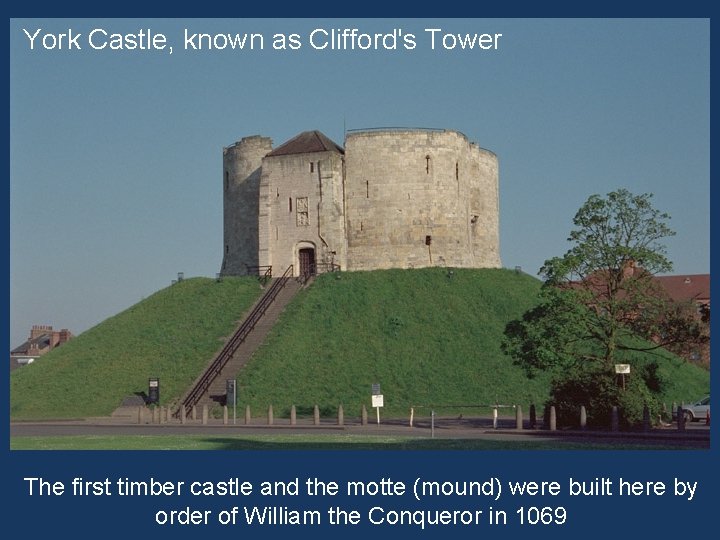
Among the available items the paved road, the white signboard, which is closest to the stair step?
the paved road

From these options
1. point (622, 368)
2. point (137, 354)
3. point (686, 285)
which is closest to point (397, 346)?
point (137, 354)

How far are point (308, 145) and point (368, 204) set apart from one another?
5557 millimetres

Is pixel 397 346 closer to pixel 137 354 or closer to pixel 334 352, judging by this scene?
pixel 334 352

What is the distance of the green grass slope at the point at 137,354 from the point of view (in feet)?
169

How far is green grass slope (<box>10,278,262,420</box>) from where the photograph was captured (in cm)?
5153

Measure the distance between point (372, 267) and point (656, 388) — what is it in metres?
26.6

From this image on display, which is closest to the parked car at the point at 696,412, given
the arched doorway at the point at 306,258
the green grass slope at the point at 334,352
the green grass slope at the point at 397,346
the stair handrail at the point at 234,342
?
the green grass slope at the point at 334,352

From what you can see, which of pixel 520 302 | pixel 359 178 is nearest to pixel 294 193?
pixel 359 178

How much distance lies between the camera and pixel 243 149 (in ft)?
233

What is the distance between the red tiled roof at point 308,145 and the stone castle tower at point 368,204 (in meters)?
0.13

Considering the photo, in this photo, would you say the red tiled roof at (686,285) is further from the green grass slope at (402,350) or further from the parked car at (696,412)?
the parked car at (696,412)

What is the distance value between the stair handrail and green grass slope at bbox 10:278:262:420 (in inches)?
25.2

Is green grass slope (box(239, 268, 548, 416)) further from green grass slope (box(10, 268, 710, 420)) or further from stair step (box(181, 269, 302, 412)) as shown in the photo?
stair step (box(181, 269, 302, 412))

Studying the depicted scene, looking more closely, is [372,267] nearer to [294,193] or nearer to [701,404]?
[294,193]
